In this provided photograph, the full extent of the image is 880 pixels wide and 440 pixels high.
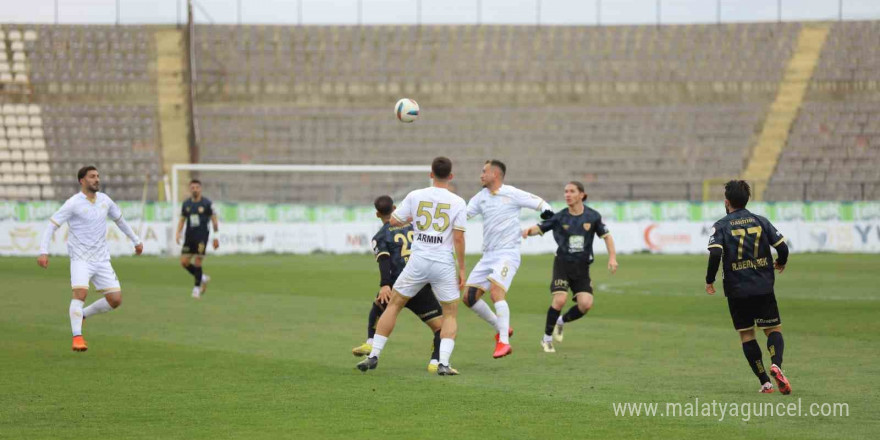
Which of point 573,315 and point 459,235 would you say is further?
point 573,315

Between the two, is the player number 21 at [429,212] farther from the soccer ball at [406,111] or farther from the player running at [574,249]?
the soccer ball at [406,111]

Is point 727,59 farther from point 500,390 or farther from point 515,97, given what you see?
point 500,390

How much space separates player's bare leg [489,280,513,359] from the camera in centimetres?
1200

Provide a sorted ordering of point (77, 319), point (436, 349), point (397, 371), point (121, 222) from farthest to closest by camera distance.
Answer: point (121, 222), point (77, 319), point (436, 349), point (397, 371)

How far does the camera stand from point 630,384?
33.9 ft

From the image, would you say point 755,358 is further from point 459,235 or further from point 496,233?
point 496,233

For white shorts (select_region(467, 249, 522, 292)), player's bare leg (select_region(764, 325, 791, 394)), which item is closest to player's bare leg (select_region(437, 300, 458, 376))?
white shorts (select_region(467, 249, 522, 292))

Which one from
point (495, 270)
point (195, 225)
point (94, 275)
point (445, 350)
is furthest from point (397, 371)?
point (195, 225)

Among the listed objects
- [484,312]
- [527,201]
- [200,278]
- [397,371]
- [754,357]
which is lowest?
[200,278]

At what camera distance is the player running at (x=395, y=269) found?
38.4ft

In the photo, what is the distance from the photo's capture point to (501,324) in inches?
487

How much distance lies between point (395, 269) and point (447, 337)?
144 centimetres

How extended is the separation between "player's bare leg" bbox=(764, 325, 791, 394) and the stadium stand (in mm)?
33842

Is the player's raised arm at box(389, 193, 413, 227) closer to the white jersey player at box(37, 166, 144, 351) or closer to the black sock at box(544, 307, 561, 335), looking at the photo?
the black sock at box(544, 307, 561, 335)
